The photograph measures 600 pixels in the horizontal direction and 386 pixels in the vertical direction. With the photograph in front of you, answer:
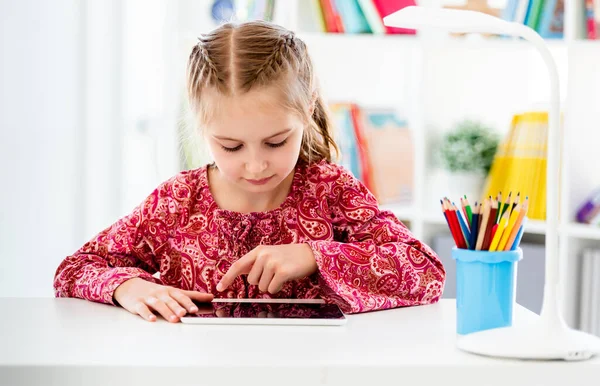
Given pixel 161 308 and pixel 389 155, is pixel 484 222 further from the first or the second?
pixel 389 155

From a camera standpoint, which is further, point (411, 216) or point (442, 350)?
point (411, 216)

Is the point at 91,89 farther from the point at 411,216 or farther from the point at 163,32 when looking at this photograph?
the point at 411,216

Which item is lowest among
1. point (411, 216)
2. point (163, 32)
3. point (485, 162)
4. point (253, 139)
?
point (411, 216)

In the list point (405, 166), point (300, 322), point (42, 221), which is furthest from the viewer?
point (405, 166)

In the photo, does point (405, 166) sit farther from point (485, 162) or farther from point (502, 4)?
point (502, 4)

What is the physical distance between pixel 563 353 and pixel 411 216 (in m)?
1.81

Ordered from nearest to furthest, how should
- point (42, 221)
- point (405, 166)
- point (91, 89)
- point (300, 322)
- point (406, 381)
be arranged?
point (406, 381) → point (300, 322) → point (42, 221) → point (91, 89) → point (405, 166)

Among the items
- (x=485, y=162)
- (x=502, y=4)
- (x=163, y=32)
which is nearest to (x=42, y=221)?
(x=163, y=32)

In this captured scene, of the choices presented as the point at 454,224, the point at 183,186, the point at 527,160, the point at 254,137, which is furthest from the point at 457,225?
the point at 527,160

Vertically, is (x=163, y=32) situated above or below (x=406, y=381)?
above

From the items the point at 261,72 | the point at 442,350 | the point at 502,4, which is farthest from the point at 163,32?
the point at 442,350

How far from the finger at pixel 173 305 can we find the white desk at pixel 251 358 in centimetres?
3

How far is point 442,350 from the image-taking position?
0.83 meters

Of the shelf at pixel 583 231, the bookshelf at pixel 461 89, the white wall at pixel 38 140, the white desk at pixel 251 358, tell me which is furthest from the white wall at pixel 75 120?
the shelf at pixel 583 231
